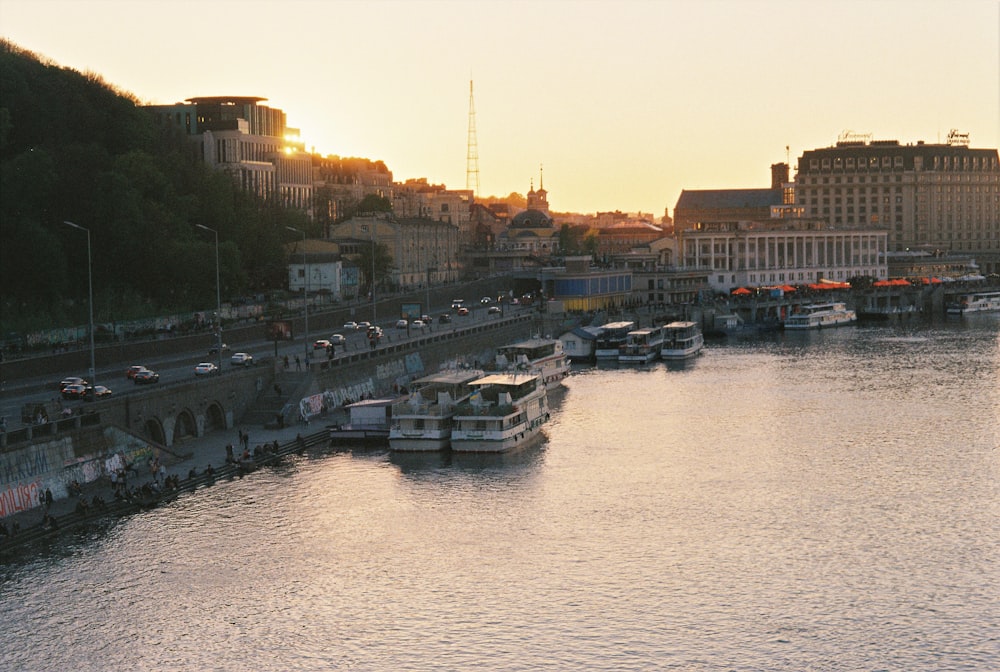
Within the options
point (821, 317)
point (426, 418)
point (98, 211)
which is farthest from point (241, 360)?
point (821, 317)

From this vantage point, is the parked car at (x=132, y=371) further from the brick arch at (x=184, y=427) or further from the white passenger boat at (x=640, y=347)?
the white passenger boat at (x=640, y=347)

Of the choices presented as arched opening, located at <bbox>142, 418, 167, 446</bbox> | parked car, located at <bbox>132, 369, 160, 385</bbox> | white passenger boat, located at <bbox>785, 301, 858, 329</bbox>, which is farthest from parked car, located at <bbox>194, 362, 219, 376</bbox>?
white passenger boat, located at <bbox>785, 301, 858, 329</bbox>

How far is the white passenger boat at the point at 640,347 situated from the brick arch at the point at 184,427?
196 feet

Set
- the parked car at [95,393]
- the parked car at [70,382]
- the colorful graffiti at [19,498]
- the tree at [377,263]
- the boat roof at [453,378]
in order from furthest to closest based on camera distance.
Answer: the tree at [377,263] < the boat roof at [453,378] < the parked car at [70,382] < the parked car at [95,393] < the colorful graffiti at [19,498]

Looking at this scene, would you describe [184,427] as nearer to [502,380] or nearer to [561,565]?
[502,380]

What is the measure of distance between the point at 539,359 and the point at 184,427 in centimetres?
3800

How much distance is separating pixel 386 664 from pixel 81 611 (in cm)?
1251

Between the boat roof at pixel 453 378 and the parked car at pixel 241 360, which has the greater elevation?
the parked car at pixel 241 360

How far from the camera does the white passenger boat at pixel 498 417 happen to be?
253 feet

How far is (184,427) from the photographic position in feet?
253

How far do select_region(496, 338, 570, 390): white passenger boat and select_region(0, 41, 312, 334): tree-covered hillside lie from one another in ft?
86.0

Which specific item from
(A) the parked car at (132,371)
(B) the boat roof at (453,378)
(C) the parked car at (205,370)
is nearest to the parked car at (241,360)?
(C) the parked car at (205,370)

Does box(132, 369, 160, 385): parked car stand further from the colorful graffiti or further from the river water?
the colorful graffiti

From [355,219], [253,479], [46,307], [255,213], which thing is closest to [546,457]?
[253,479]
